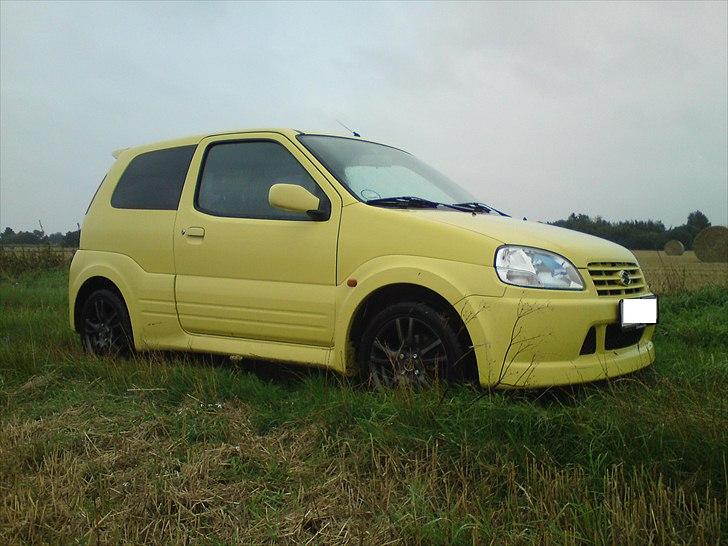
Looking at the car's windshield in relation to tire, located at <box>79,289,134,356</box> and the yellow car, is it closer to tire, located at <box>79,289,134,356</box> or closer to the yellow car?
the yellow car

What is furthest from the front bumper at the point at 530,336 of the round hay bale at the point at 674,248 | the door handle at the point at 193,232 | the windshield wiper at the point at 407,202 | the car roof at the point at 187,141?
the round hay bale at the point at 674,248

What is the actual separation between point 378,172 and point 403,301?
3.91ft

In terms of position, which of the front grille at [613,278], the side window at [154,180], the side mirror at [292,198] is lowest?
the front grille at [613,278]

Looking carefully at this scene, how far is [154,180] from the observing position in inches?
220

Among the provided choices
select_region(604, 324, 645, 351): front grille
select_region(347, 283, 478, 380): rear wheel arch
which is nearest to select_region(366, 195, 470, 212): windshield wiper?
select_region(347, 283, 478, 380): rear wheel arch

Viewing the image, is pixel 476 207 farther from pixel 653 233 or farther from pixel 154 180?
pixel 653 233

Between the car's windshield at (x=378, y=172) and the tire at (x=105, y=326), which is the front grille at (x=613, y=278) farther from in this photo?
the tire at (x=105, y=326)

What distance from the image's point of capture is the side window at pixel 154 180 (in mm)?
5395

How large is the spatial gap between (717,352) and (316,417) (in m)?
3.45

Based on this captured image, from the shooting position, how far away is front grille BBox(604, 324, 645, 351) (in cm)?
399

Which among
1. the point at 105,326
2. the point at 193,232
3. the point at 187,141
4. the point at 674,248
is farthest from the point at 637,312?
the point at 674,248

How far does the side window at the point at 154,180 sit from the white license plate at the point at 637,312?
3209 mm

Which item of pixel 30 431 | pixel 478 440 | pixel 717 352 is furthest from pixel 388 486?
pixel 717 352

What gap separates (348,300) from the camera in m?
4.16
